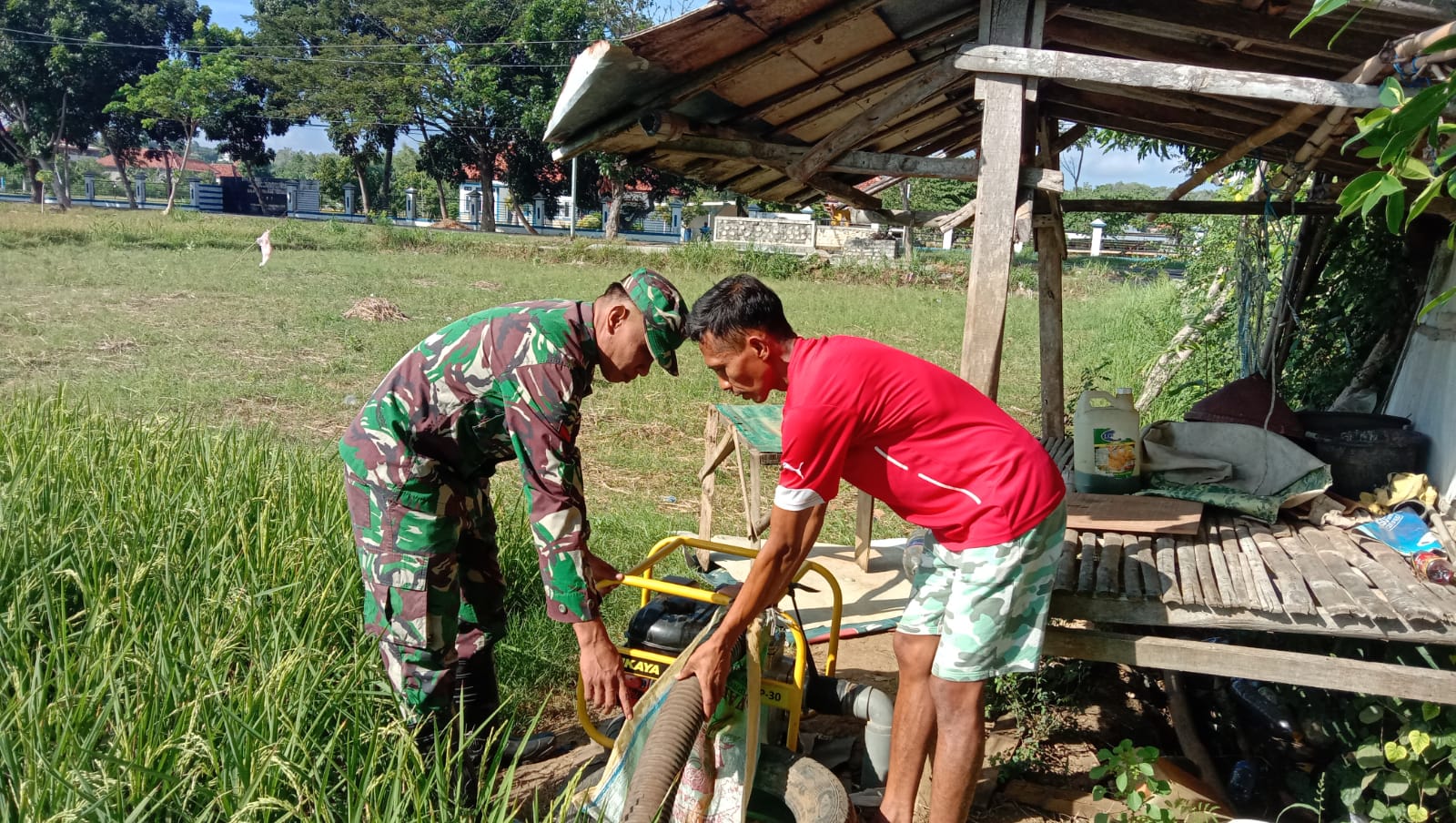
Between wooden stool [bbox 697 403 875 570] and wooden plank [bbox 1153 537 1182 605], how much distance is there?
1835 millimetres

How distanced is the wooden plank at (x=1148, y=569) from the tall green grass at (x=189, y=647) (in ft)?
6.82

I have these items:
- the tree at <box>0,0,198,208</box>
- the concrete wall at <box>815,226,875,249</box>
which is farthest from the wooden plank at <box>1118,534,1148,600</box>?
the tree at <box>0,0,198,208</box>

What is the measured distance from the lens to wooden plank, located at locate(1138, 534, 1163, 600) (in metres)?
3.16

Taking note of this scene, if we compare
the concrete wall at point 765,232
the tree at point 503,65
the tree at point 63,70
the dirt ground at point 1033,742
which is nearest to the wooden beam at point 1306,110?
the dirt ground at point 1033,742

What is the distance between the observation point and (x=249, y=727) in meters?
2.17

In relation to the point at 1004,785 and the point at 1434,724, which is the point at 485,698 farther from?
the point at 1434,724

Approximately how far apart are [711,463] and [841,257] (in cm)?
2207

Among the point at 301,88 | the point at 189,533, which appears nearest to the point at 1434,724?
the point at 189,533

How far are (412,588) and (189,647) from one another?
2.04ft

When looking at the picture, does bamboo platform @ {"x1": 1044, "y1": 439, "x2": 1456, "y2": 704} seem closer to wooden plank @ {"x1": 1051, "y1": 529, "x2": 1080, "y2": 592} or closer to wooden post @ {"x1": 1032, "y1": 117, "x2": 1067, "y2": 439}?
wooden plank @ {"x1": 1051, "y1": 529, "x2": 1080, "y2": 592}

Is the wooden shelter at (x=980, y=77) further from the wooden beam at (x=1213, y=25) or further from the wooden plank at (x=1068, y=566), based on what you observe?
the wooden plank at (x=1068, y=566)

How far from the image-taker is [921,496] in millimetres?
2703

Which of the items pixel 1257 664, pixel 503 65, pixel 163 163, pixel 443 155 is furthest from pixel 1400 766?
pixel 163 163

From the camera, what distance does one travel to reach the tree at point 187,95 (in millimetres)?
43250
